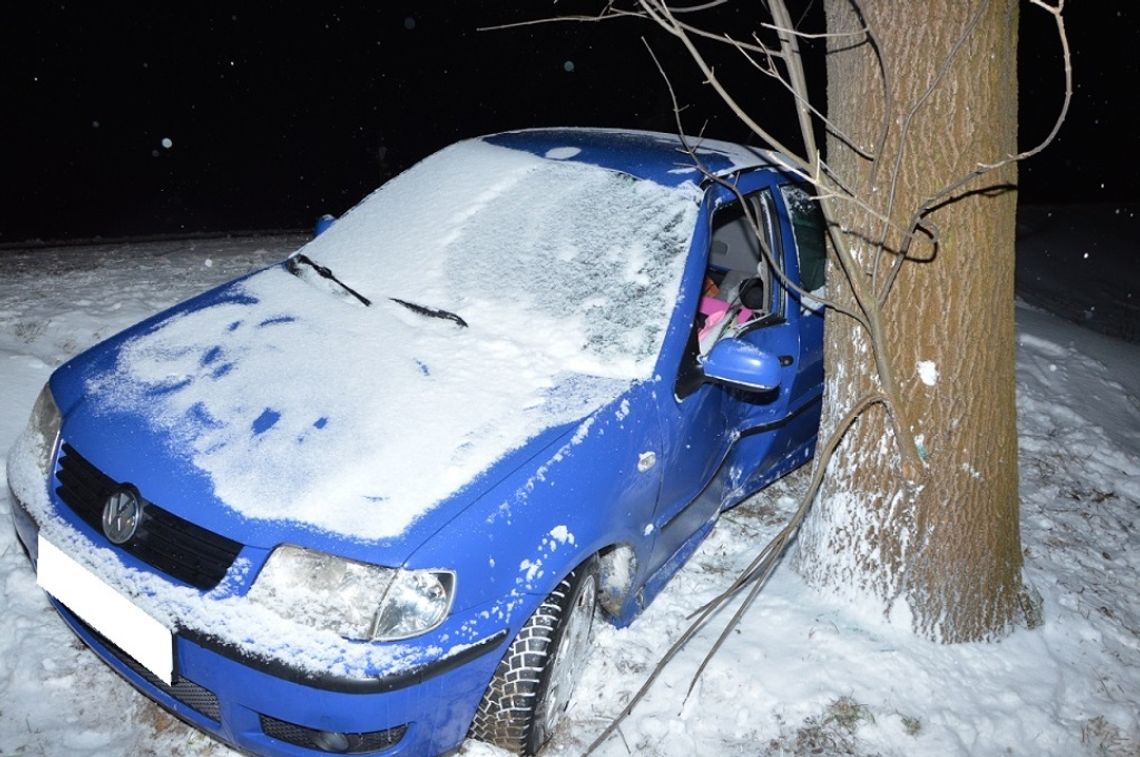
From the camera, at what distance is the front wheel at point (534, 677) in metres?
2.32

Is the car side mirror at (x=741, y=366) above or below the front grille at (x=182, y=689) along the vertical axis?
above

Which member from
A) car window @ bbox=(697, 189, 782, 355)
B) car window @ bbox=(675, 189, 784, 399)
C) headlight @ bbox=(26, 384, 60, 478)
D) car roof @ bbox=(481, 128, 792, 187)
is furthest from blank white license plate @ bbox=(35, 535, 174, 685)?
car roof @ bbox=(481, 128, 792, 187)

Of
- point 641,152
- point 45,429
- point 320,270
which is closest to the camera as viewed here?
point 45,429

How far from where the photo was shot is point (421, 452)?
2.30m

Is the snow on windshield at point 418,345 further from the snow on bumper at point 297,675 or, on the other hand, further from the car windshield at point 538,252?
the snow on bumper at point 297,675

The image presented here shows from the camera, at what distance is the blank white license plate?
6.89 ft

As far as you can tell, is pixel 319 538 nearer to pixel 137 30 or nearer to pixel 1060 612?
pixel 1060 612

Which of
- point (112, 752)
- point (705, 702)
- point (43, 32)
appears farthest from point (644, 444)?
point (43, 32)

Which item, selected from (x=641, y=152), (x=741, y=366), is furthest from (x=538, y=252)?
(x=741, y=366)

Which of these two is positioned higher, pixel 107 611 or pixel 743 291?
pixel 743 291

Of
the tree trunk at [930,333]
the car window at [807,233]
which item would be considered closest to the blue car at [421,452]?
the car window at [807,233]

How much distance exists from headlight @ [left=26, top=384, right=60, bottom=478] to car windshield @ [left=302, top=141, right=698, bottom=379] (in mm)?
1023

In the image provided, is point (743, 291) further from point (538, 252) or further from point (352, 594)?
point (352, 594)

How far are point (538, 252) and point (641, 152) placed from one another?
0.74 m
